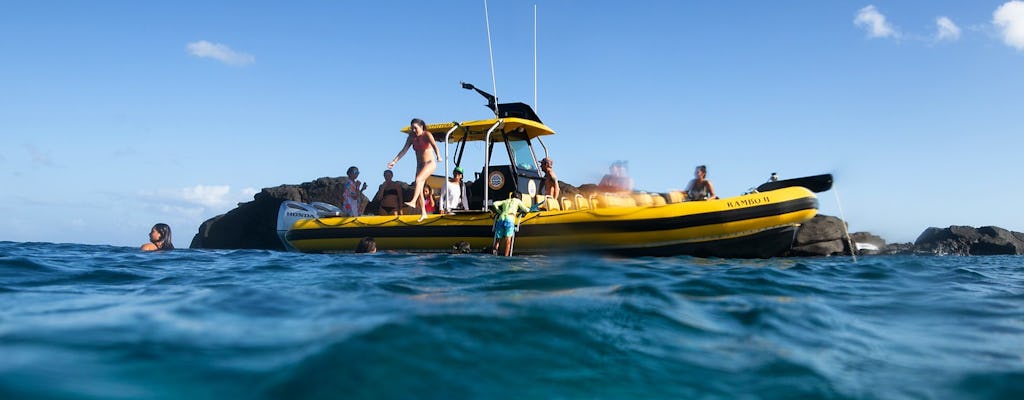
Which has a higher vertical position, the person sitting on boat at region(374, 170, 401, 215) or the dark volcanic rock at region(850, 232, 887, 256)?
the person sitting on boat at region(374, 170, 401, 215)

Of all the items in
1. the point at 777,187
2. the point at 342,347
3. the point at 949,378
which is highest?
the point at 777,187

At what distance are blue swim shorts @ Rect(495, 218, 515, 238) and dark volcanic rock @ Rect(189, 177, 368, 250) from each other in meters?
17.3

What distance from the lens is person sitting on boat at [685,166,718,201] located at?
972 cm

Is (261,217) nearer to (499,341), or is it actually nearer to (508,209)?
(508,209)

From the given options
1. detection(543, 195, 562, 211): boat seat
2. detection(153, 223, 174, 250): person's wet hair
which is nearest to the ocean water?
detection(153, 223, 174, 250): person's wet hair

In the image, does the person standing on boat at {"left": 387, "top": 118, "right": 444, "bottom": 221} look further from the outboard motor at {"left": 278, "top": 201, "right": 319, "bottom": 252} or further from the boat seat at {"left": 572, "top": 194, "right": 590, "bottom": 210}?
the outboard motor at {"left": 278, "top": 201, "right": 319, "bottom": 252}

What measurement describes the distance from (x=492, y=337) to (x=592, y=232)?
652 cm

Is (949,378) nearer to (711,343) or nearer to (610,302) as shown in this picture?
(711,343)

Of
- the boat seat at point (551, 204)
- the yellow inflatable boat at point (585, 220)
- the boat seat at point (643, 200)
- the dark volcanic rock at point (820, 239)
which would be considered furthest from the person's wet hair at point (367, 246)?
the dark volcanic rock at point (820, 239)

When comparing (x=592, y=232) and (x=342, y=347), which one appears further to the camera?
(x=592, y=232)

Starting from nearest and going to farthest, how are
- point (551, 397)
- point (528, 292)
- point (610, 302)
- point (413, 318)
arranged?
1. point (551, 397)
2. point (413, 318)
3. point (610, 302)
4. point (528, 292)

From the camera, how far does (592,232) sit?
8977 millimetres

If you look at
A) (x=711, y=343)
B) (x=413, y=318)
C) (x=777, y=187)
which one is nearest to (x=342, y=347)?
(x=413, y=318)

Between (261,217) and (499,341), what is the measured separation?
2493 cm
